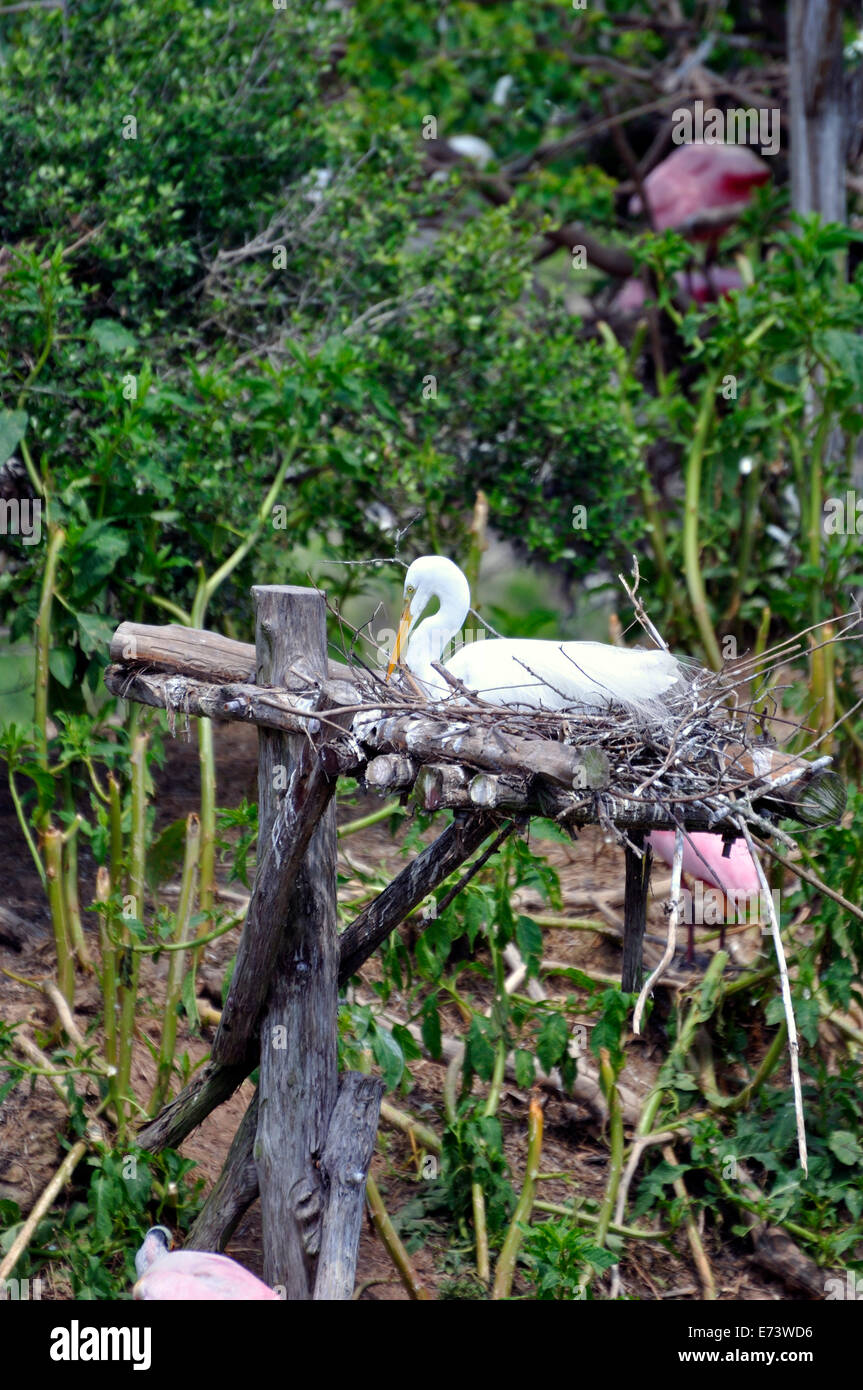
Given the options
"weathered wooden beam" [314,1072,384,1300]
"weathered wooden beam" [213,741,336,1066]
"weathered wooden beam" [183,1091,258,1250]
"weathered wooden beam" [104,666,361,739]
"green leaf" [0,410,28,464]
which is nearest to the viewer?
"weathered wooden beam" [104,666,361,739]

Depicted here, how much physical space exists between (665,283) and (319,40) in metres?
2.07

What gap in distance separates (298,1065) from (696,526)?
405 cm

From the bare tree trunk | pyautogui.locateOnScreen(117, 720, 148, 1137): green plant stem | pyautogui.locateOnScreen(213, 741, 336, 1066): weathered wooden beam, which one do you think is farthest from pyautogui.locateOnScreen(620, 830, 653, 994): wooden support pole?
the bare tree trunk

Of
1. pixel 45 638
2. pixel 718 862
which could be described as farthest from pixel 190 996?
pixel 718 862

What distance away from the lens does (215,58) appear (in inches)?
216

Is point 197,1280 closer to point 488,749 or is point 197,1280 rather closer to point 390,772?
point 390,772

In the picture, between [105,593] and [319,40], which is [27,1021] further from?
[319,40]

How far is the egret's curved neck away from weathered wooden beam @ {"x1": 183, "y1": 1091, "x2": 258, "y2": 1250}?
3.72 feet

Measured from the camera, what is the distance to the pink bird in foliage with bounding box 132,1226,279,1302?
283 centimetres

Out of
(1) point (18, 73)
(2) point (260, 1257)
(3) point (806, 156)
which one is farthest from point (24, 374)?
(3) point (806, 156)

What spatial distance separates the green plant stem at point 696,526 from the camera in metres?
6.20

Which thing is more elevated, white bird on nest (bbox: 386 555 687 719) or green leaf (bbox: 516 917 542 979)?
white bird on nest (bbox: 386 555 687 719)

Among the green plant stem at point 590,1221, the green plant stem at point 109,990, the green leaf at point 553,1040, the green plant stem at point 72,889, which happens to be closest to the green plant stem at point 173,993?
the green plant stem at point 109,990

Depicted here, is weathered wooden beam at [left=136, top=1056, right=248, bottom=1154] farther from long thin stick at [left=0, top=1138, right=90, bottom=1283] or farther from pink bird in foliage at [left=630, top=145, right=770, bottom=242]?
pink bird in foliage at [left=630, top=145, right=770, bottom=242]
